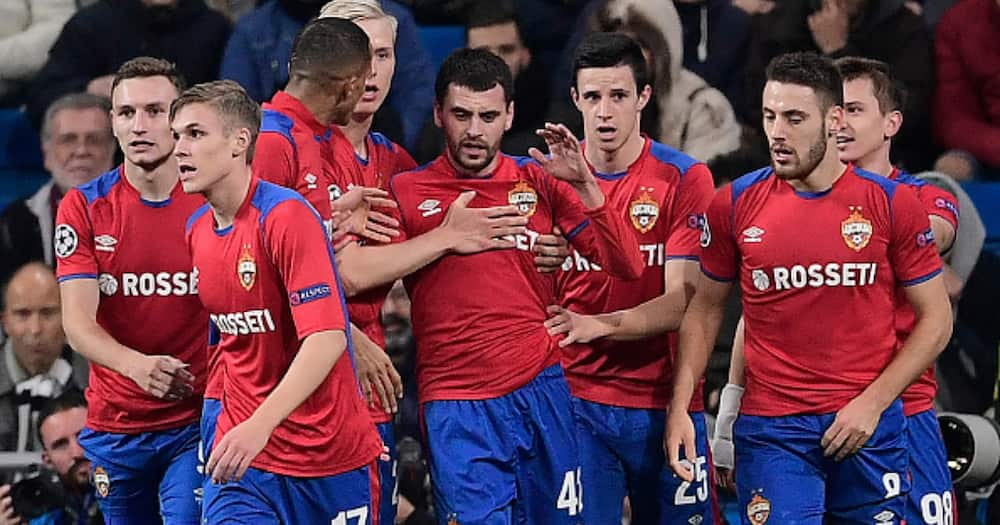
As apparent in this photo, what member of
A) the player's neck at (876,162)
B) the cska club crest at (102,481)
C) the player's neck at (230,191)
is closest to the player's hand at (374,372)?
the player's neck at (230,191)

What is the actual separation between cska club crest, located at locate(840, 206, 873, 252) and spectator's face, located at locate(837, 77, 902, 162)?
2.46 feet

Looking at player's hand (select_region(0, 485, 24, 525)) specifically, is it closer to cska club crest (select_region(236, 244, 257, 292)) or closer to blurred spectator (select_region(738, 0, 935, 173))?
cska club crest (select_region(236, 244, 257, 292))

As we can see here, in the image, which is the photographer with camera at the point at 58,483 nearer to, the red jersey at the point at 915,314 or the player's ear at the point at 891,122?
the red jersey at the point at 915,314

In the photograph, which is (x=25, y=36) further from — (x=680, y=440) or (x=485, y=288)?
(x=680, y=440)

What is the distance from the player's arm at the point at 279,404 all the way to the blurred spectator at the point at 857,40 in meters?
4.18

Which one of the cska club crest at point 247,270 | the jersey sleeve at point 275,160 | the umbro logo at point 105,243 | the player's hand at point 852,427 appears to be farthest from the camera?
the umbro logo at point 105,243

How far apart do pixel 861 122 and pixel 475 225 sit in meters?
1.59

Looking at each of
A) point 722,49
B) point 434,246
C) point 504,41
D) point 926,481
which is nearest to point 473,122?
point 434,246

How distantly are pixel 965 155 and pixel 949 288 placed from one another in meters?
1.04

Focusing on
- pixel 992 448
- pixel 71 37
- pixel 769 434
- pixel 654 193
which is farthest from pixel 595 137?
pixel 71 37

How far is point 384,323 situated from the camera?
880cm

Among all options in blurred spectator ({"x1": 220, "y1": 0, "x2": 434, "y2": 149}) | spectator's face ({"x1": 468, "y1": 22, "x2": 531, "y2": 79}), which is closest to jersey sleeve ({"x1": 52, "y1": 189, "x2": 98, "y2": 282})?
blurred spectator ({"x1": 220, "y1": 0, "x2": 434, "y2": 149})

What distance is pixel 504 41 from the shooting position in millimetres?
9070

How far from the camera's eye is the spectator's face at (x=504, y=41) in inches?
357
